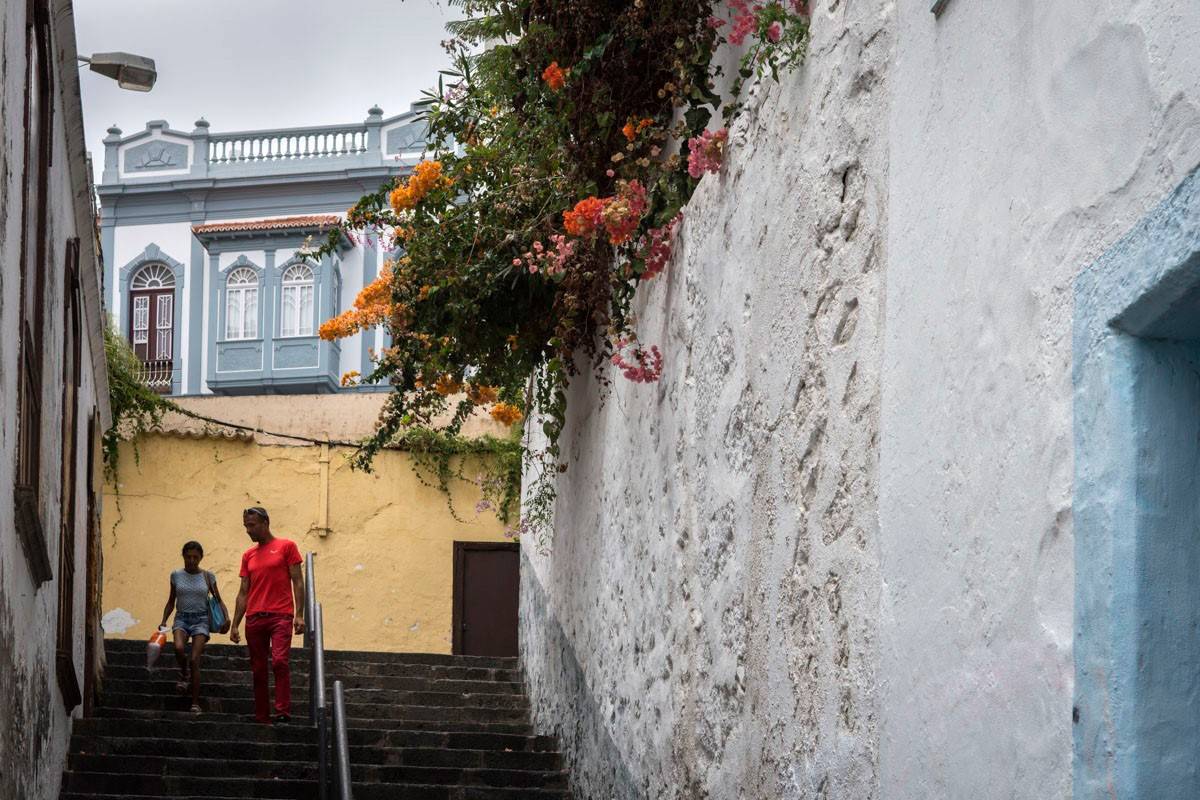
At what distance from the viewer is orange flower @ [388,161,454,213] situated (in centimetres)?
943

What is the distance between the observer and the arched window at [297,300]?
104ft

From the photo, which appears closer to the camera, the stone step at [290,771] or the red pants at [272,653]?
the stone step at [290,771]

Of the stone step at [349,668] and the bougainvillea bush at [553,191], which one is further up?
the bougainvillea bush at [553,191]

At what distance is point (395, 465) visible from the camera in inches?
726

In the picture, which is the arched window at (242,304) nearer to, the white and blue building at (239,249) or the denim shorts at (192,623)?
the white and blue building at (239,249)

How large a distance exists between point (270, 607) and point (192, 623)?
1316 millimetres

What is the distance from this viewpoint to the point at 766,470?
525 cm

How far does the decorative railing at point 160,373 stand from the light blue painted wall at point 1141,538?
1172 inches

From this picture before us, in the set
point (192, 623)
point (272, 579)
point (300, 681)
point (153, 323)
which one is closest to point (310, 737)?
point (272, 579)

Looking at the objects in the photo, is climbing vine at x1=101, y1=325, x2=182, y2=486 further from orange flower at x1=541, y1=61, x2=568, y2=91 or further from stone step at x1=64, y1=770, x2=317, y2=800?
orange flower at x1=541, y1=61, x2=568, y2=91

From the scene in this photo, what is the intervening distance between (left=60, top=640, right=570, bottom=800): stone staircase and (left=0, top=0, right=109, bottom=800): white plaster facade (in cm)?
36

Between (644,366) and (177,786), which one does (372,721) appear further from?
(644,366)

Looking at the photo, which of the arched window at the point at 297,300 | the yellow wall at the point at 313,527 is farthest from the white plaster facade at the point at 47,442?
the arched window at the point at 297,300

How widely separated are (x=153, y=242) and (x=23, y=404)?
27351 millimetres
